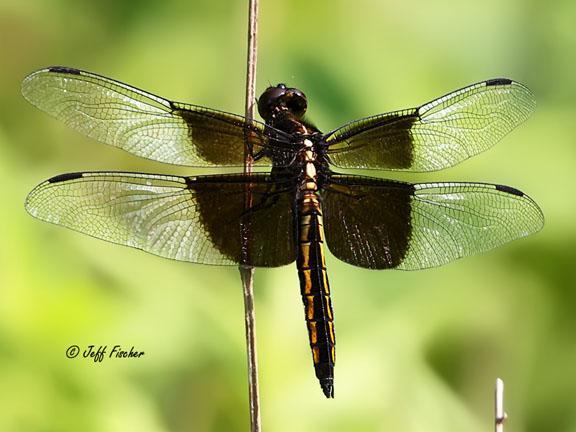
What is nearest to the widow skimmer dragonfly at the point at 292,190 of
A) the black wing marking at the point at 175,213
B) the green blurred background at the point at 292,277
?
the black wing marking at the point at 175,213

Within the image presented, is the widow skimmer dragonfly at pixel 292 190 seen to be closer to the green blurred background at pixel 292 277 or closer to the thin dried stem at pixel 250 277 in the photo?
the thin dried stem at pixel 250 277

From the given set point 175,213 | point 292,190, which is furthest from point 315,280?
point 175,213

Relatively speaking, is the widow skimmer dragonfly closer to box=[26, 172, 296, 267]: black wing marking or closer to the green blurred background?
box=[26, 172, 296, 267]: black wing marking

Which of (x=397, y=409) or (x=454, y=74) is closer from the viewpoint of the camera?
(x=397, y=409)

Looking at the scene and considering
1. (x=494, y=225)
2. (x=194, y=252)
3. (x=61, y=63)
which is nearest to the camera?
(x=194, y=252)

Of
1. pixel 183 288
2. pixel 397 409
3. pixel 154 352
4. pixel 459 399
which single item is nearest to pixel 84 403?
pixel 154 352

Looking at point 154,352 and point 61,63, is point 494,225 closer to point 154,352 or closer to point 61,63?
point 154,352

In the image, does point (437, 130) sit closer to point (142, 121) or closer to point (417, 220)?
point (417, 220)
